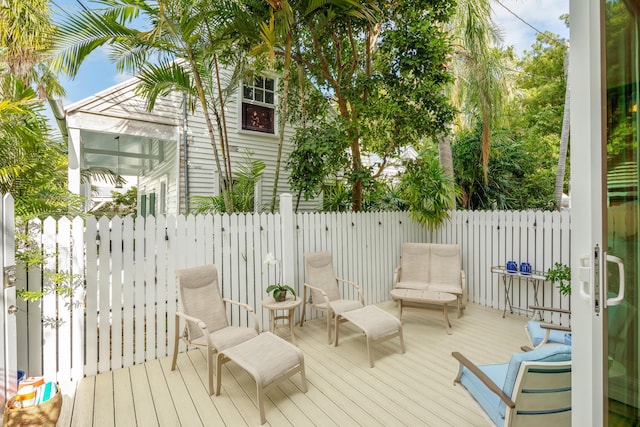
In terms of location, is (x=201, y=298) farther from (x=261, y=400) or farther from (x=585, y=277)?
(x=585, y=277)

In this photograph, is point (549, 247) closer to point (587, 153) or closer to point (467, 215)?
point (467, 215)

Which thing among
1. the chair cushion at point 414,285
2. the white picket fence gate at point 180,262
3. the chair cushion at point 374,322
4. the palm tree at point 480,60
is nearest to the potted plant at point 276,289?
the white picket fence gate at point 180,262

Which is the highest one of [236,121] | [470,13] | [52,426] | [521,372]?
[470,13]

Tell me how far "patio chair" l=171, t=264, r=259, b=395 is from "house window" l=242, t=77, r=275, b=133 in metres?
5.39

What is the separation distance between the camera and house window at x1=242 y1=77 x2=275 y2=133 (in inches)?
325

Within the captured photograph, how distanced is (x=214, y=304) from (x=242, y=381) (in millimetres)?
934

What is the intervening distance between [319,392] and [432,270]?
326 centimetres

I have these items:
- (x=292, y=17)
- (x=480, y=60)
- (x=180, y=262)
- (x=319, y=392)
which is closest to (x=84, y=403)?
(x=180, y=262)

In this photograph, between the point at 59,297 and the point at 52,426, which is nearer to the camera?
the point at 52,426

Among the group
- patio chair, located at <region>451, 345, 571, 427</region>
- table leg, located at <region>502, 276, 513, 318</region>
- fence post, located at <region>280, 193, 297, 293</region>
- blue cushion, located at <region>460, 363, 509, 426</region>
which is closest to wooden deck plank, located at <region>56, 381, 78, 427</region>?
fence post, located at <region>280, 193, 297, 293</region>

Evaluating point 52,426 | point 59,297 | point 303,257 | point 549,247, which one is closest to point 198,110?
point 303,257

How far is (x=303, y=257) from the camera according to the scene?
5121mm

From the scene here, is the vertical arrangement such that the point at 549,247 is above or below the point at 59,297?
above

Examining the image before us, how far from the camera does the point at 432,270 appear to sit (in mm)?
5578
